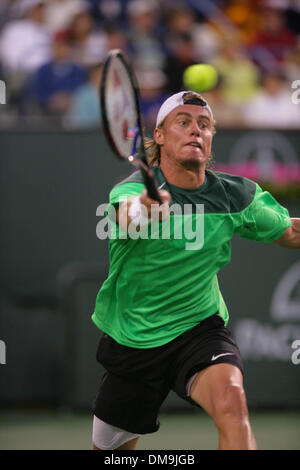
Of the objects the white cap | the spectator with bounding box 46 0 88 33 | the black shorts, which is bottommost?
the black shorts

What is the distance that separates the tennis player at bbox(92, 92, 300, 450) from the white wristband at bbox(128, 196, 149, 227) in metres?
0.24

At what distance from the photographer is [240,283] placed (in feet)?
24.9

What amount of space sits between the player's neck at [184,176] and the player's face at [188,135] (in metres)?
0.05

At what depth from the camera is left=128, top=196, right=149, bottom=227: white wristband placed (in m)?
3.40

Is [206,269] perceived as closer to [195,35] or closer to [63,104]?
[63,104]

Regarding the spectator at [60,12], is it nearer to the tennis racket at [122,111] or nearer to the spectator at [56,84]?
the spectator at [56,84]

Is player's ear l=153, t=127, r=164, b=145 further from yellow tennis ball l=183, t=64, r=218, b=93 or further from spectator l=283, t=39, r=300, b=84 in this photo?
spectator l=283, t=39, r=300, b=84

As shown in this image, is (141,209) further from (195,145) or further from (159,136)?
(159,136)

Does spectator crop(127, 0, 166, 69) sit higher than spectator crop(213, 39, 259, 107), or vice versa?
spectator crop(127, 0, 166, 69)

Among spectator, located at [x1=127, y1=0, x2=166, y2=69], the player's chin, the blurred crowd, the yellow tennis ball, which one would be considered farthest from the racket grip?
spectator, located at [x1=127, y1=0, x2=166, y2=69]

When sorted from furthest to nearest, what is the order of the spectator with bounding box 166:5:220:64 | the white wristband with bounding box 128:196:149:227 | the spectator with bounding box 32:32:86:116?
the spectator with bounding box 166:5:220:64 < the spectator with bounding box 32:32:86:116 < the white wristband with bounding box 128:196:149:227

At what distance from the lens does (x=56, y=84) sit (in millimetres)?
8531

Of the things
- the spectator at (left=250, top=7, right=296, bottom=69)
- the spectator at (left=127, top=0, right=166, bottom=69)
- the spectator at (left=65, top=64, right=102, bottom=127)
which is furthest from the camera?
the spectator at (left=250, top=7, right=296, bottom=69)

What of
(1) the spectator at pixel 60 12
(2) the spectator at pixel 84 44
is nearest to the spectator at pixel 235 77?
(2) the spectator at pixel 84 44
